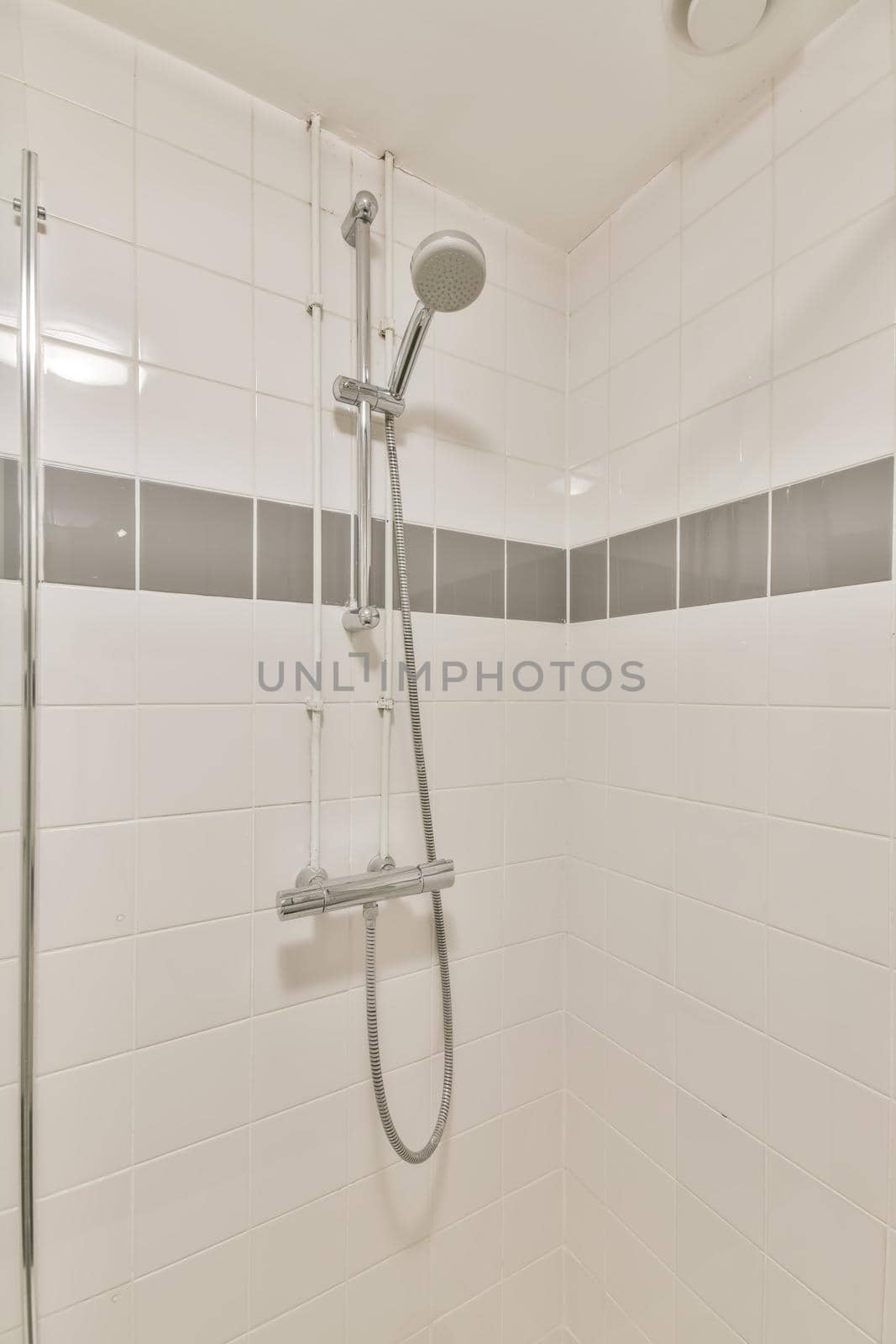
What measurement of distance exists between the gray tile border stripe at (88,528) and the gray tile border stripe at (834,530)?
3.22ft

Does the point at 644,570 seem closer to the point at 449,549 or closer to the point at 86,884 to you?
the point at 449,549

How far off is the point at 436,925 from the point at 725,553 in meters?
0.84

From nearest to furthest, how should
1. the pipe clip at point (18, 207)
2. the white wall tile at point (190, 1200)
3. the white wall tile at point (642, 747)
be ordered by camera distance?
the pipe clip at point (18, 207) < the white wall tile at point (190, 1200) < the white wall tile at point (642, 747)

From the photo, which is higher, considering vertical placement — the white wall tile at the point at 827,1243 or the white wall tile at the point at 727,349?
the white wall tile at the point at 727,349

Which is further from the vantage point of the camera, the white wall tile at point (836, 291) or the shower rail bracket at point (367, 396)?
the shower rail bracket at point (367, 396)

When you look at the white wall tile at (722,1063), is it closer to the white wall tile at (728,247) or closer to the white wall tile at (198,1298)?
the white wall tile at (198,1298)

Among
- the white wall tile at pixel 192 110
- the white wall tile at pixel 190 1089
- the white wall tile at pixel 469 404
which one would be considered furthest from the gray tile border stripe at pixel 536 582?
the white wall tile at pixel 190 1089

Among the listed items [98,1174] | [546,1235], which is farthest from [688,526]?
[546,1235]

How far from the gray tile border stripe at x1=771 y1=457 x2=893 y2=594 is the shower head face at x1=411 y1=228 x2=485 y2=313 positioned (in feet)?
1.84

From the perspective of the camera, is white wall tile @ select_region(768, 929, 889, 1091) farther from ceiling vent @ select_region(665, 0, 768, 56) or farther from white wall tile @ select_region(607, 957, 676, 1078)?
ceiling vent @ select_region(665, 0, 768, 56)

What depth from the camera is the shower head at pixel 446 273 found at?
2.80ft

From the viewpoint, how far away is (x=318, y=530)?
1050mm

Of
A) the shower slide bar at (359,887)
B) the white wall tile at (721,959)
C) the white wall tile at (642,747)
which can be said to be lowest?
the white wall tile at (721,959)

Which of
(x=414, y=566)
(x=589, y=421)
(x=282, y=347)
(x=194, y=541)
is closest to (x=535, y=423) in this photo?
(x=589, y=421)
